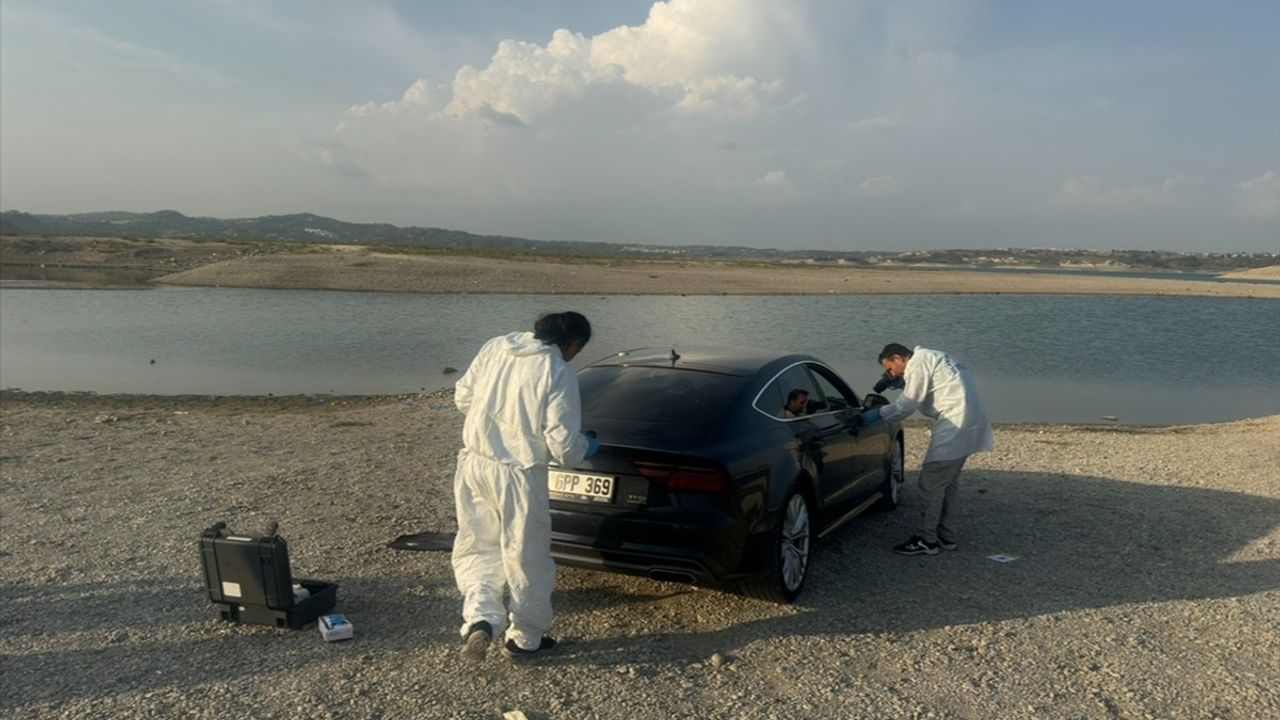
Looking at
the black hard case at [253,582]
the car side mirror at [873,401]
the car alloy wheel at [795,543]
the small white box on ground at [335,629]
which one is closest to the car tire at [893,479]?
the car side mirror at [873,401]

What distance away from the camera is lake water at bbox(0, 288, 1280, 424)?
18.5 metres

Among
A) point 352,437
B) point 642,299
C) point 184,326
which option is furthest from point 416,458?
point 642,299

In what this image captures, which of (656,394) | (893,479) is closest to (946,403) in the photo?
(893,479)

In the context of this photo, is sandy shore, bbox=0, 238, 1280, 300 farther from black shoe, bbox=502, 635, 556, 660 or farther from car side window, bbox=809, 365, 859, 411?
black shoe, bbox=502, 635, 556, 660

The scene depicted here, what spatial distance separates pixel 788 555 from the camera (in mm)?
5633

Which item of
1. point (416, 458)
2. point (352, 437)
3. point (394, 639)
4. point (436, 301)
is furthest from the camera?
point (436, 301)

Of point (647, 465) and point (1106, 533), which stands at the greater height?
point (647, 465)

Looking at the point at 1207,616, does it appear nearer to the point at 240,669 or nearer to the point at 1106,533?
the point at 1106,533

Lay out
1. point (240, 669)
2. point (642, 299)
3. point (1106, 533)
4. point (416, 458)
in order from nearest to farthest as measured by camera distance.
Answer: point (240, 669) → point (1106, 533) → point (416, 458) → point (642, 299)

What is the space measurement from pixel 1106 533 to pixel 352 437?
27.5 feet

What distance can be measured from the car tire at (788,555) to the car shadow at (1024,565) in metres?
0.14

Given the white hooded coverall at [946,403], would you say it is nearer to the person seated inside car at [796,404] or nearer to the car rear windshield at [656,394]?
the person seated inside car at [796,404]

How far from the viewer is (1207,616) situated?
18.5 feet

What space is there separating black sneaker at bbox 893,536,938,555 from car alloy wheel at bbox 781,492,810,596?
130 cm
